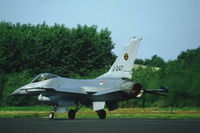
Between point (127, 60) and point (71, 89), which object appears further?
point (71, 89)

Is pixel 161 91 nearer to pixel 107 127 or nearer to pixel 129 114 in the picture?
pixel 107 127

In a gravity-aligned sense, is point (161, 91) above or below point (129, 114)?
above

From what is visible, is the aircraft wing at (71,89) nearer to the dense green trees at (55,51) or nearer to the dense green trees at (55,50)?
the dense green trees at (55,51)

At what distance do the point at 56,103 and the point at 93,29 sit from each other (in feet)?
178

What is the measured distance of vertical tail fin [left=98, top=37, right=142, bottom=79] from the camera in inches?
1195

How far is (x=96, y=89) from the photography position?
30281 millimetres

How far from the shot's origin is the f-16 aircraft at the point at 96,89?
2924cm

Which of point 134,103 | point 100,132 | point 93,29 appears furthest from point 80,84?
point 93,29

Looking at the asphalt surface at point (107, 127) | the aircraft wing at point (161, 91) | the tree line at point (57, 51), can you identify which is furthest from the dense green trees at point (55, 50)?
the aircraft wing at point (161, 91)

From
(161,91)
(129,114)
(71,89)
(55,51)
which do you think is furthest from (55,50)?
(161,91)

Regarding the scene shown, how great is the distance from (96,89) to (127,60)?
102 inches

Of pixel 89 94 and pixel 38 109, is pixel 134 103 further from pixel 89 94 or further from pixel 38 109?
pixel 89 94

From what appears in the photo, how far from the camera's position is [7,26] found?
286ft

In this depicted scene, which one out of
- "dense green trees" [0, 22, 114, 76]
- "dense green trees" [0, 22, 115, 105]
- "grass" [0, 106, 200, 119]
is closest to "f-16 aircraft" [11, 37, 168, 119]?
"grass" [0, 106, 200, 119]
